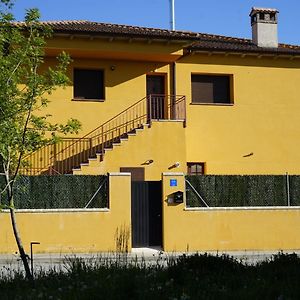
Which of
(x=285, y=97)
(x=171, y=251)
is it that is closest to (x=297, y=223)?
(x=171, y=251)

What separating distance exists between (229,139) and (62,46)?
7.46 meters

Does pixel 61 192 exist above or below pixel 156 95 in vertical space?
below

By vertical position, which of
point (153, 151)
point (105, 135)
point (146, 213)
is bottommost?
point (146, 213)

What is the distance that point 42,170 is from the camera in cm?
2261

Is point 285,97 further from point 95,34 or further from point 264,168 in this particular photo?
point 95,34

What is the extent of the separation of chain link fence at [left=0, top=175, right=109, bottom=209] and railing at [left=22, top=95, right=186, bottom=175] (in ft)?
10.3

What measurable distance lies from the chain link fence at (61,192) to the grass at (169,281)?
806 centimetres

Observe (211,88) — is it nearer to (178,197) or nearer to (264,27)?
(264,27)

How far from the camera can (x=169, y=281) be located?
9.02 metres

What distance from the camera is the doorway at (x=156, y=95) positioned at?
77.4 feet

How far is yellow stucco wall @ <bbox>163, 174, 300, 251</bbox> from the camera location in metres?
19.2

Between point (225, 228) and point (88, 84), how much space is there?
8.07 m

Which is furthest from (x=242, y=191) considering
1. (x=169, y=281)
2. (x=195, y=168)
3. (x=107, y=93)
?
(x=169, y=281)

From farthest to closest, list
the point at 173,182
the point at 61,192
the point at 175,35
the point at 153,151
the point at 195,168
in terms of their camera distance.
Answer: the point at 195,168 → the point at 175,35 → the point at 153,151 → the point at 173,182 → the point at 61,192
